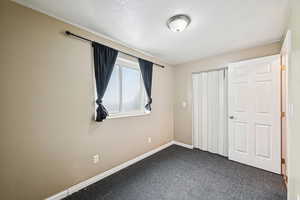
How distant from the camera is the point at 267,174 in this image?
2146 mm

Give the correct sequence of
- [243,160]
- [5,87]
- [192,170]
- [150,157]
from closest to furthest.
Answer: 1. [5,87]
2. [192,170]
3. [243,160]
4. [150,157]

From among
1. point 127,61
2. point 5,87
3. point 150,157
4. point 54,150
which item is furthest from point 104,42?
point 150,157

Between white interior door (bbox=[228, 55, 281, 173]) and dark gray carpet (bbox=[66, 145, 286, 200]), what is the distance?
0.25 metres

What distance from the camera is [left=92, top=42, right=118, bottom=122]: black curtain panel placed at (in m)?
1.98

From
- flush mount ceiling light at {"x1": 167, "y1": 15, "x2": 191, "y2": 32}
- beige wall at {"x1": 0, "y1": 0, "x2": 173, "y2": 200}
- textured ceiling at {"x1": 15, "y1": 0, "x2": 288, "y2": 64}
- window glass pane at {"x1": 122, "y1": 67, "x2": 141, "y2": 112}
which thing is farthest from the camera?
window glass pane at {"x1": 122, "y1": 67, "x2": 141, "y2": 112}

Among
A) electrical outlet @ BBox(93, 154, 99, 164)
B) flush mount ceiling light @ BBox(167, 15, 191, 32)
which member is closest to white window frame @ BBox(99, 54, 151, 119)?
electrical outlet @ BBox(93, 154, 99, 164)

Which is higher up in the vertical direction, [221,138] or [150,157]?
[221,138]

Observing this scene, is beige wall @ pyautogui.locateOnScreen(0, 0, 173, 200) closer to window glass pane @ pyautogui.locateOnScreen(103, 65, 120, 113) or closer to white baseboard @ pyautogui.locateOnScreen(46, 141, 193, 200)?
white baseboard @ pyautogui.locateOnScreen(46, 141, 193, 200)

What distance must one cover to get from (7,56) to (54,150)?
118 centimetres

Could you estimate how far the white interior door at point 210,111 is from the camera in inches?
114

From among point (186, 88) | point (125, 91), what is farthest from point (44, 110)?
point (186, 88)

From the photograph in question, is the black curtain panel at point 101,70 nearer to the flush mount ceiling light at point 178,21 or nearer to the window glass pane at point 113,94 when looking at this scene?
the window glass pane at point 113,94

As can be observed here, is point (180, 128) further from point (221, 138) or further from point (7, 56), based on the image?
point (7, 56)

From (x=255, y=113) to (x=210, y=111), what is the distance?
0.89 meters
